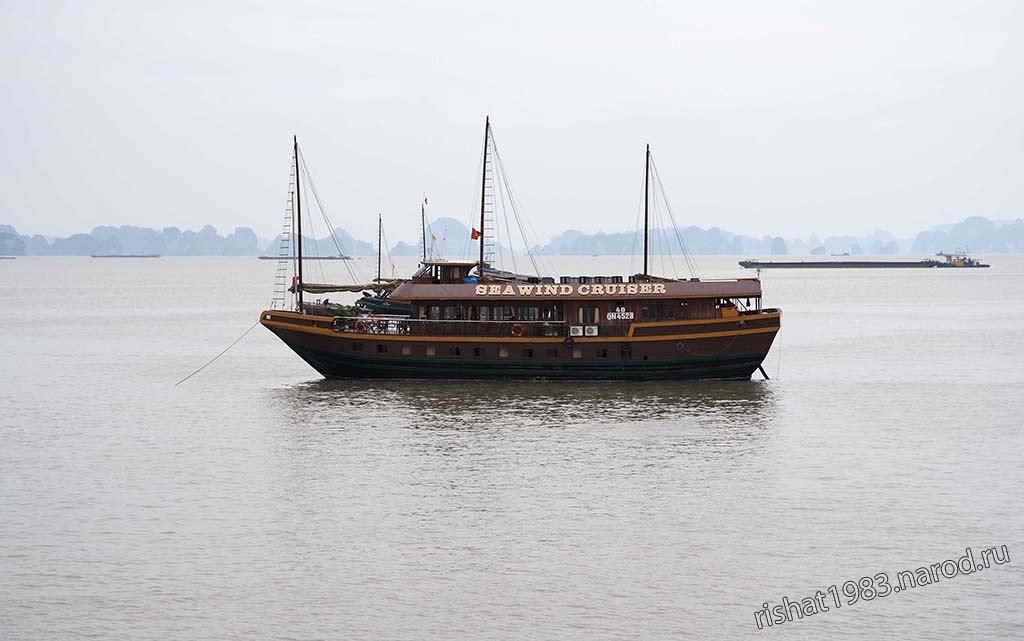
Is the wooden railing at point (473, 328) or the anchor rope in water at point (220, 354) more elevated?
the wooden railing at point (473, 328)

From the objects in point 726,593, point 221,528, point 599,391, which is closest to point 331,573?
point 221,528

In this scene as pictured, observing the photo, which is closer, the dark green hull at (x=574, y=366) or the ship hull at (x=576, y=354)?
the ship hull at (x=576, y=354)

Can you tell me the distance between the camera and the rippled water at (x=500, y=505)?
2147 centimetres

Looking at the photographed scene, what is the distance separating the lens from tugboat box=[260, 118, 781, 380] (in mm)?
49094

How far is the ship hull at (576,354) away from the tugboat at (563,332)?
4 centimetres

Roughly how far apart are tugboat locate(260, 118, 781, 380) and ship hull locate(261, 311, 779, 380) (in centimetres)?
4

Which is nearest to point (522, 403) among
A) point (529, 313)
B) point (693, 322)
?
point (529, 313)

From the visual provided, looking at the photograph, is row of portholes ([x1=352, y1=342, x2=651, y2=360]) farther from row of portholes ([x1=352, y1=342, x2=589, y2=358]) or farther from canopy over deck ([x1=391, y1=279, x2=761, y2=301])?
canopy over deck ([x1=391, y1=279, x2=761, y2=301])

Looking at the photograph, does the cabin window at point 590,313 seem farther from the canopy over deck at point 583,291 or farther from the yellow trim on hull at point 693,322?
the yellow trim on hull at point 693,322

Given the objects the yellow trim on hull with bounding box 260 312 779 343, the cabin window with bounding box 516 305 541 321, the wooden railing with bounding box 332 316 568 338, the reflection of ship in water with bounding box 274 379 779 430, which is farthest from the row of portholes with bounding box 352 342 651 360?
the cabin window with bounding box 516 305 541 321

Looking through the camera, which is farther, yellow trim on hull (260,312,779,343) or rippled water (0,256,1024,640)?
yellow trim on hull (260,312,779,343)

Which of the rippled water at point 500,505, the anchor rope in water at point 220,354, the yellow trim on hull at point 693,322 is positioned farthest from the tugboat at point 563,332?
the anchor rope in water at point 220,354

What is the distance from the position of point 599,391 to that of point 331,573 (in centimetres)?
2489

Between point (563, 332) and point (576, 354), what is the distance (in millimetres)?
1118
